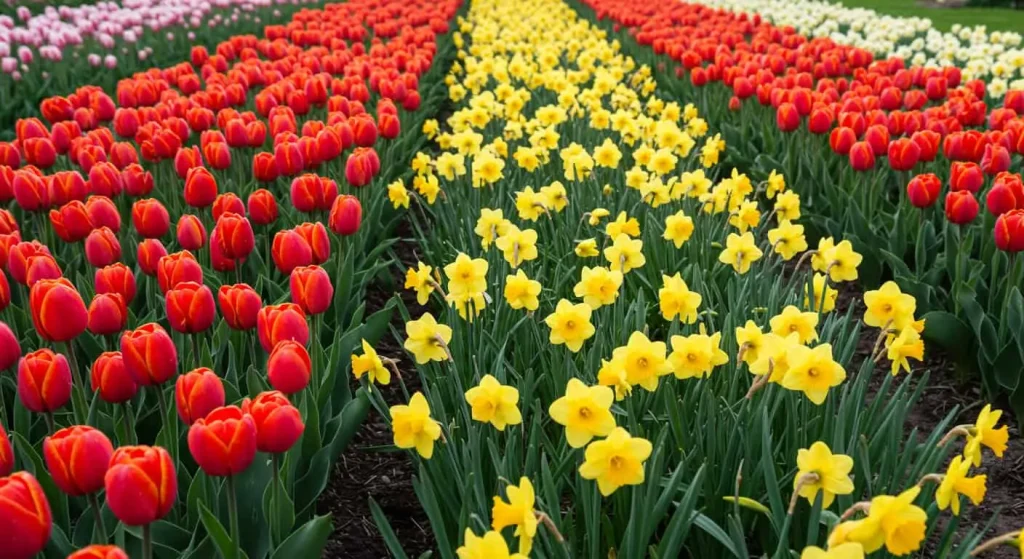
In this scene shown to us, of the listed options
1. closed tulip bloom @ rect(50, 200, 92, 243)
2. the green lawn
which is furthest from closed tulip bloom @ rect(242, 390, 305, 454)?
the green lawn

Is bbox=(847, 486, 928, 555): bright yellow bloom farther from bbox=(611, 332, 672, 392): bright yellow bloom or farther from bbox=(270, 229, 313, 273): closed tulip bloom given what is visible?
bbox=(270, 229, 313, 273): closed tulip bloom

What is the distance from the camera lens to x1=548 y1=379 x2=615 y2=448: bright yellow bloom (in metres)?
1.65

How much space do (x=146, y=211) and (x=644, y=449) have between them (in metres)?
1.95

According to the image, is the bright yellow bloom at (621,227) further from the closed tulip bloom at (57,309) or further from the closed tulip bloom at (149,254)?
the closed tulip bloom at (57,309)

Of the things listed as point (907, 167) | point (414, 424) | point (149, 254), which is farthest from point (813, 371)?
point (907, 167)

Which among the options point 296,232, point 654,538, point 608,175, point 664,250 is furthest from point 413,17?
point 654,538

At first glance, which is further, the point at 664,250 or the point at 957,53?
the point at 957,53

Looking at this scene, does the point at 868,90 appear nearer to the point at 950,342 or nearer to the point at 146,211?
the point at 950,342

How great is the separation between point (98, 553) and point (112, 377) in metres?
0.72

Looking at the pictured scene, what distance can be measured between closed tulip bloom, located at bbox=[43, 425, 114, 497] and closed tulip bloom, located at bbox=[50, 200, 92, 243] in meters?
1.51

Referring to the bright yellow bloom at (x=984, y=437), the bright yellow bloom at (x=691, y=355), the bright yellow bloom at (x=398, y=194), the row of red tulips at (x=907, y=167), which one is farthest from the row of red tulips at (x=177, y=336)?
the row of red tulips at (x=907, y=167)

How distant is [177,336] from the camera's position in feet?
8.62

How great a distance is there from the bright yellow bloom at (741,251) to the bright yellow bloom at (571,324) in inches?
30.4

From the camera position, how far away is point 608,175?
4734mm
